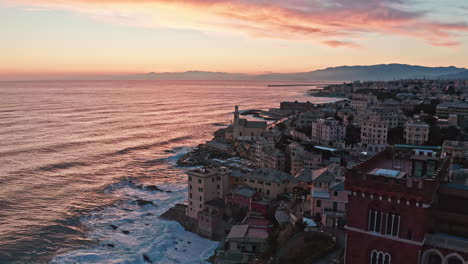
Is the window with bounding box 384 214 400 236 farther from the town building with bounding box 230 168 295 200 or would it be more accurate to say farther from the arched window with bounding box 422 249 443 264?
the town building with bounding box 230 168 295 200

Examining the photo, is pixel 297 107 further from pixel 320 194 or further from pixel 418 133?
pixel 320 194

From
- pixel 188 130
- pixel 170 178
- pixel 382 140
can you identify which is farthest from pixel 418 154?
pixel 188 130

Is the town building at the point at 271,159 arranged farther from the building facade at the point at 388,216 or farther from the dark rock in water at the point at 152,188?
the building facade at the point at 388,216

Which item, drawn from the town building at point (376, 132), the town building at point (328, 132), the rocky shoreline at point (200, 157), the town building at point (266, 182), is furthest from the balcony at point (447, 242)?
the town building at point (328, 132)

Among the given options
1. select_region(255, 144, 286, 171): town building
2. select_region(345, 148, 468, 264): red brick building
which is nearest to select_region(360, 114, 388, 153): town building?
select_region(255, 144, 286, 171): town building

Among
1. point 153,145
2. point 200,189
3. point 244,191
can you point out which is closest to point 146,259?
point 200,189

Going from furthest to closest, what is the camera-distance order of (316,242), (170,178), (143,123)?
(143,123) < (170,178) < (316,242)

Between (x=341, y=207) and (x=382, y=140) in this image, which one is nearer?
(x=341, y=207)

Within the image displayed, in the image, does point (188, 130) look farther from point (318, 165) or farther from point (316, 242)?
point (316, 242)
